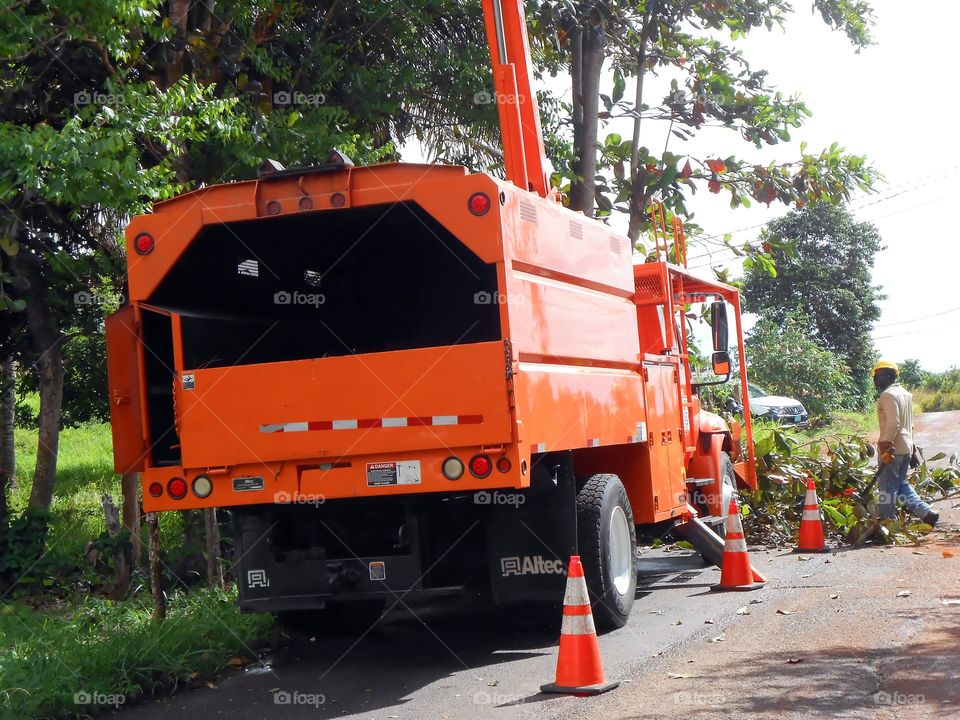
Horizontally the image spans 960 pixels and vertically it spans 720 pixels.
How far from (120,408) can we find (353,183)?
206cm

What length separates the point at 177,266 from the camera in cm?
739

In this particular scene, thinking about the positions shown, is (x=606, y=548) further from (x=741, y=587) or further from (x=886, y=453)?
(x=886, y=453)

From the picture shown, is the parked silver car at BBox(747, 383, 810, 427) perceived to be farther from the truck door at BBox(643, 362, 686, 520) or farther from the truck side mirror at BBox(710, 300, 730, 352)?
the truck door at BBox(643, 362, 686, 520)

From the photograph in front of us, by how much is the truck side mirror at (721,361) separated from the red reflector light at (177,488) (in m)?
5.34

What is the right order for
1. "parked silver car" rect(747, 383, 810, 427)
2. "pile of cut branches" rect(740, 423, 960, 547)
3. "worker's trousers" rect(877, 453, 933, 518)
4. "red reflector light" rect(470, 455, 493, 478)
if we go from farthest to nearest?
"parked silver car" rect(747, 383, 810, 427) → "worker's trousers" rect(877, 453, 933, 518) → "pile of cut branches" rect(740, 423, 960, 547) → "red reflector light" rect(470, 455, 493, 478)

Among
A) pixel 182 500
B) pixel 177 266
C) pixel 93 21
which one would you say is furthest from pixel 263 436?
pixel 93 21
